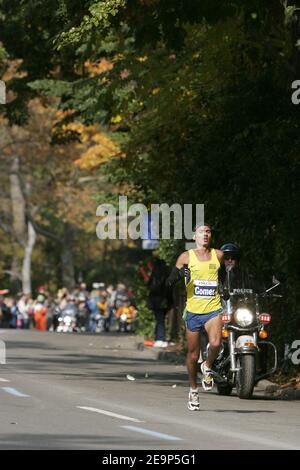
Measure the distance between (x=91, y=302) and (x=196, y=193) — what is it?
31.6m

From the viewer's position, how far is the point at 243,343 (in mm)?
19469

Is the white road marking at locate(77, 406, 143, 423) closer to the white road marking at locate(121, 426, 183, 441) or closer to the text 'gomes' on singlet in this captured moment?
the white road marking at locate(121, 426, 183, 441)

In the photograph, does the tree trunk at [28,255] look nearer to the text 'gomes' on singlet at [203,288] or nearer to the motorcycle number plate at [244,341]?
the motorcycle number plate at [244,341]

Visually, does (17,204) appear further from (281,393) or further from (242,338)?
(242,338)

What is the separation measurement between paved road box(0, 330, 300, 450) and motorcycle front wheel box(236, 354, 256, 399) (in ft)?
0.56

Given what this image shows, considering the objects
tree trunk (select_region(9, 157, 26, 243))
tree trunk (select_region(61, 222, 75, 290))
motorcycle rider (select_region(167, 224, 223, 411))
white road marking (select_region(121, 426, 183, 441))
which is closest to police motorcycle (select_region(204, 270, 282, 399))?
motorcycle rider (select_region(167, 224, 223, 411))

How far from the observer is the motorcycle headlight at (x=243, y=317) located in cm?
1978

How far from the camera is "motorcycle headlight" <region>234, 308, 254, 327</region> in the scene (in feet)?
64.9

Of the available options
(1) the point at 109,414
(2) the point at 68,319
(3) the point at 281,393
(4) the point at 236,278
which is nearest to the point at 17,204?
(2) the point at 68,319

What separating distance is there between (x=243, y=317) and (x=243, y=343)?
44 cm

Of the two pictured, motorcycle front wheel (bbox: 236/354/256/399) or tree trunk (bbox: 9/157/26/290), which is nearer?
motorcycle front wheel (bbox: 236/354/256/399)

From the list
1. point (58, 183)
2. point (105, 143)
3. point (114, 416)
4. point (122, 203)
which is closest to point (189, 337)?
point (114, 416)
